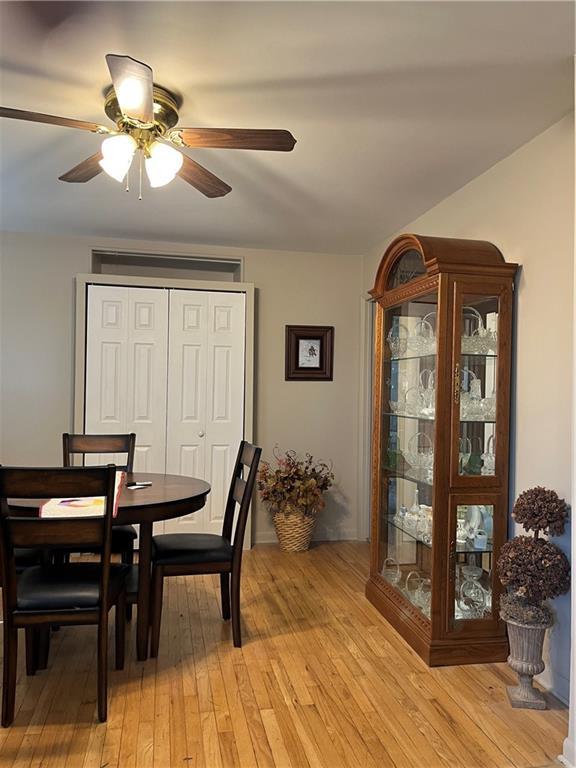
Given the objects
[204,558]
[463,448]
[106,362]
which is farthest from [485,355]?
[106,362]

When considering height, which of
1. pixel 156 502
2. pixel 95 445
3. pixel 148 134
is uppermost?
pixel 148 134

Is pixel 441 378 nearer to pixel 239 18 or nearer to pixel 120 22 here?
pixel 239 18

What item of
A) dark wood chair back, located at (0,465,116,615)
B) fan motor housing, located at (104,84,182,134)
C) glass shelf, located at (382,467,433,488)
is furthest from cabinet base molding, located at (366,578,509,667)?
fan motor housing, located at (104,84,182,134)

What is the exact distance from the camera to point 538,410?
2.62m

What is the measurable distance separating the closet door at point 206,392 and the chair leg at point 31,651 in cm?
199

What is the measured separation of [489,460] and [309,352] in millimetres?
2381

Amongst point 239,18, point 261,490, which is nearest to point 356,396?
point 261,490

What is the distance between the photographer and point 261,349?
4.83 meters

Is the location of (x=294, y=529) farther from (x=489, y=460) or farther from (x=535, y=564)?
(x=535, y=564)

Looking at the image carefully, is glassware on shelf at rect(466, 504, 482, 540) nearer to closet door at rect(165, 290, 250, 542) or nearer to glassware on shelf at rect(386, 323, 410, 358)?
glassware on shelf at rect(386, 323, 410, 358)

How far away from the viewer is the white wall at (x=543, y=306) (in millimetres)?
2436

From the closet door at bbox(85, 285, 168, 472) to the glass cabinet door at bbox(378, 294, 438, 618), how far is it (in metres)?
1.92

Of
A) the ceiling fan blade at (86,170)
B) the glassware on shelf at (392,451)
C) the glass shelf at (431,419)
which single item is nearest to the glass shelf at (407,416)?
the glass shelf at (431,419)

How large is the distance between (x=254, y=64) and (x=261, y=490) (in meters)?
3.23
